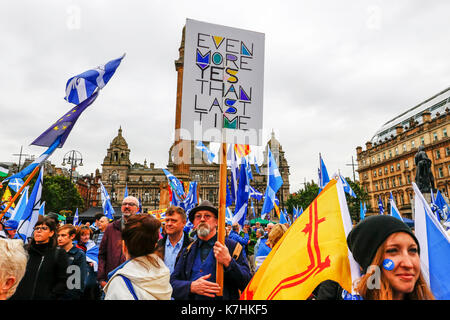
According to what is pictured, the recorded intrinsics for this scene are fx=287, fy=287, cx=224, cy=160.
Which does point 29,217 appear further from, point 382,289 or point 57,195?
point 57,195

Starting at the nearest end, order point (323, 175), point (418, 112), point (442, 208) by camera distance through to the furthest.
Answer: point (323, 175), point (442, 208), point (418, 112)

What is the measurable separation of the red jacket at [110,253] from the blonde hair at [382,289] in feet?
12.0

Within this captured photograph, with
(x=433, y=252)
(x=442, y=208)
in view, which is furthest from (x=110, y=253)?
(x=442, y=208)

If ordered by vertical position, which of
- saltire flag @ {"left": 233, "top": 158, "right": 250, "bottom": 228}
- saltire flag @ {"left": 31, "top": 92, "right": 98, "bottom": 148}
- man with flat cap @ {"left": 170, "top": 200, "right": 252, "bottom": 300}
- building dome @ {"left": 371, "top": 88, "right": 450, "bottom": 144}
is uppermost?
building dome @ {"left": 371, "top": 88, "right": 450, "bottom": 144}

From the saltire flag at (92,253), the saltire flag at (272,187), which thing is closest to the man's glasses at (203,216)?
the saltire flag at (92,253)

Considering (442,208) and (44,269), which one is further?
(442,208)

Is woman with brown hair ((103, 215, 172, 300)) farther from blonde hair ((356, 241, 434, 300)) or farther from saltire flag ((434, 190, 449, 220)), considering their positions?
saltire flag ((434, 190, 449, 220))

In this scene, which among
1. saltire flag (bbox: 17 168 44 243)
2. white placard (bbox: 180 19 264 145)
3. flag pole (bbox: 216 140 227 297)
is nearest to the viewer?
flag pole (bbox: 216 140 227 297)

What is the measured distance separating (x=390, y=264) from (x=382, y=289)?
0.51ft

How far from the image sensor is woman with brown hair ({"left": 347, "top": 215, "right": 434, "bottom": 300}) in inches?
68.1

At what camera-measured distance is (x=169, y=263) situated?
161 inches

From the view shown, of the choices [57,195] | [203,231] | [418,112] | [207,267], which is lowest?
[207,267]

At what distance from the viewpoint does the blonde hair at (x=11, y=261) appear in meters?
1.93

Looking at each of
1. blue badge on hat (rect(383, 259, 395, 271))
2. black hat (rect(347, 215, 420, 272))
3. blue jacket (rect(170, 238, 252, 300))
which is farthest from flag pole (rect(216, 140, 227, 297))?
blue badge on hat (rect(383, 259, 395, 271))
